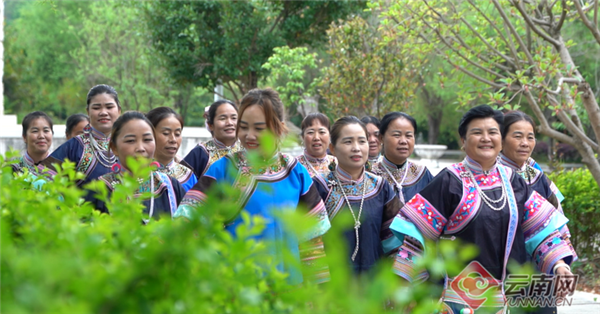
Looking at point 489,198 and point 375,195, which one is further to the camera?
point 375,195

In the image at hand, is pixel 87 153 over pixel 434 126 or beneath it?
over

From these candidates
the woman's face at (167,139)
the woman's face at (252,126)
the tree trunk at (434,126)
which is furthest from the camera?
the tree trunk at (434,126)

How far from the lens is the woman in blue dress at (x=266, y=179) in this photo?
3.10 meters

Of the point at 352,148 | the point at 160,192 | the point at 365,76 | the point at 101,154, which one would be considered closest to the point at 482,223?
the point at 352,148

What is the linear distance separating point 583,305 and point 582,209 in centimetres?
138

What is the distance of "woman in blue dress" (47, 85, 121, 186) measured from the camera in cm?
466

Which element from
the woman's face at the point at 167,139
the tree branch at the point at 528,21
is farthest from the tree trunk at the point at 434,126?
the woman's face at the point at 167,139

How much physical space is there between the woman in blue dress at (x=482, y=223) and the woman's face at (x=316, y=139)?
1.78 meters

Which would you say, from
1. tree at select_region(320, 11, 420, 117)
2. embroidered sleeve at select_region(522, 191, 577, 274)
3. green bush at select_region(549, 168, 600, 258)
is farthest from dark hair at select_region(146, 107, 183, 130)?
tree at select_region(320, 11, 420, 117)

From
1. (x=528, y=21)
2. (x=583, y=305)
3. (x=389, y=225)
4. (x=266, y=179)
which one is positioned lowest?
(x=583, y=305)

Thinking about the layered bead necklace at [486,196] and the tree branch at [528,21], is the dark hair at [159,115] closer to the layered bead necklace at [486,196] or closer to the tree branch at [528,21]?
the layered bead necklace at [486,196]

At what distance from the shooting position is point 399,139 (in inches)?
191

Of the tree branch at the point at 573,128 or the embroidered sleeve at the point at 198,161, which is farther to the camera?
the tree branch at the point at 573,128
